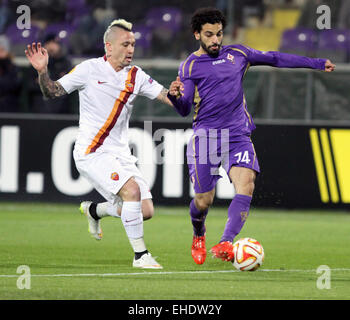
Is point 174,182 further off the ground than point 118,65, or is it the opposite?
point 118,65

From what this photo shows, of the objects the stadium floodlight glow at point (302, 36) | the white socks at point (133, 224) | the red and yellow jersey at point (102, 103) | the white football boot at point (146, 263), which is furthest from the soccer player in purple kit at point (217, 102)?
the stadium floodlight glow at point (302, 36)

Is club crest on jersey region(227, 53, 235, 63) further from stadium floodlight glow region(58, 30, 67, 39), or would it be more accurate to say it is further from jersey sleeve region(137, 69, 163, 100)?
stadium floodlight glow region(58, 30, 67, 39)

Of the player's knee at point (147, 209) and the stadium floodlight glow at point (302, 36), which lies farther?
the stadium floodlight glow at point (302, 36)

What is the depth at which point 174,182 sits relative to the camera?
46.4 feet

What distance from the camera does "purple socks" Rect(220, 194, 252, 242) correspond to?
26.8 ft

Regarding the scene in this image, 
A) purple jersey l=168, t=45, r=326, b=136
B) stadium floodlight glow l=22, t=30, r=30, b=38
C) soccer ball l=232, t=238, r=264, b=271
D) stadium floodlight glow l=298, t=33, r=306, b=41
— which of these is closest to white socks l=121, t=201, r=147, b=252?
soccer ball l=232, t=238, r=264, b=271

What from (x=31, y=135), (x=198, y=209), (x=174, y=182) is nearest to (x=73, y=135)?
(x=31, y=135)

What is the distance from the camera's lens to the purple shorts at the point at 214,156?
8.42 meters

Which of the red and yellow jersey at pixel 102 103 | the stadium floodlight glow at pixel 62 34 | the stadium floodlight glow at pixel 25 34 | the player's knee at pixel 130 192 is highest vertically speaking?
the stadium floodlight glow at pixel 25 34

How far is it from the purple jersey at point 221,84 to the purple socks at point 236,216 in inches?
25.2

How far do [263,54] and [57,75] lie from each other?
6.85 meters

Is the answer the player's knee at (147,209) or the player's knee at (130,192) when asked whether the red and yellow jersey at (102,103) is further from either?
the player's knee at (147,209)

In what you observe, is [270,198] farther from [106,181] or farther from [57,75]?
[106,181]

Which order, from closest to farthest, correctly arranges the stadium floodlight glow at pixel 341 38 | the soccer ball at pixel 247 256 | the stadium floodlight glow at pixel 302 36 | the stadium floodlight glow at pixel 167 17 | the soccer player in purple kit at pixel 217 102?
the soccer ball at pixel 247 256
the soccer player in purple kit at pixel 217 102
the stadium floodlight glow at pixel 341 38
the stadium floodlight glow at pixel 302 36
the stadium floodlight glow at pixel 167 17
